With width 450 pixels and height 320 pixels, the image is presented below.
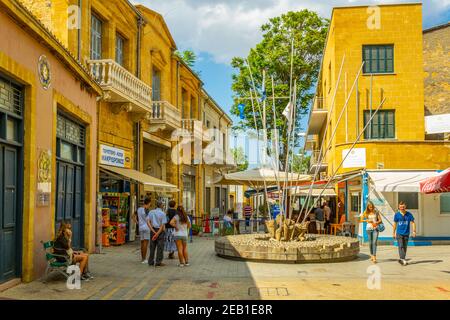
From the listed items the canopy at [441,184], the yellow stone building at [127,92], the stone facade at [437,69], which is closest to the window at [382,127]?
the stone facade at [437,69]

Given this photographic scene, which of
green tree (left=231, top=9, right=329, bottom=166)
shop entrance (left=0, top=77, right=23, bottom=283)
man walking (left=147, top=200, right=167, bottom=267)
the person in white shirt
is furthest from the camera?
green tree (left=231, top=9, right=329, bottom=166)

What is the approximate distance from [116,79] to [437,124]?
14.0 meters

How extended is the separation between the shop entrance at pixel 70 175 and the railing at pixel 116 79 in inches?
100

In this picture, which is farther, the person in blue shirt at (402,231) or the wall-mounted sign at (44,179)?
the person in blue shirt at (402,231)

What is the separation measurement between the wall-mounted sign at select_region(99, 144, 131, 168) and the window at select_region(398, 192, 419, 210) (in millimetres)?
10253

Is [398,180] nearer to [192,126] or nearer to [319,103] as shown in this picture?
[319,103]

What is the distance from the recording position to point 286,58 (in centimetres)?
3569

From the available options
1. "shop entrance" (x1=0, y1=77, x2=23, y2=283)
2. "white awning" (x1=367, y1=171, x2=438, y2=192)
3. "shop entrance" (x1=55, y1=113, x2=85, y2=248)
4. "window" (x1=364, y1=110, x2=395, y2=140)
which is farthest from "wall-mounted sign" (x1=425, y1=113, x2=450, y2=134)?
"shop entrance" (x1=0, y1=77, x2=23, y2=283)

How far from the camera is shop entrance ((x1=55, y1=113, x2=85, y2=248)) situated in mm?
12206

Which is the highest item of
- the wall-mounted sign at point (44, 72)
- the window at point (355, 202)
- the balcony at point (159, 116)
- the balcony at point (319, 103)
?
the balcony at point (319, 103)

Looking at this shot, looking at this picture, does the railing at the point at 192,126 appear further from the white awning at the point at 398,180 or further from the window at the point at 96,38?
the white awning at the point at 398,180

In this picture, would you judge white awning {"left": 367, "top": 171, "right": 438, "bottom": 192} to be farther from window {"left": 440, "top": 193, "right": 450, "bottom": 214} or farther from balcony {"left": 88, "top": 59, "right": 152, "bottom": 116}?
balcony {"left": 88, "top": 59, "right": 152, "bottom": 116}

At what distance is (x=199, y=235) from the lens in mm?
23312

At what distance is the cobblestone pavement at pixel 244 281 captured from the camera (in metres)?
8.59
